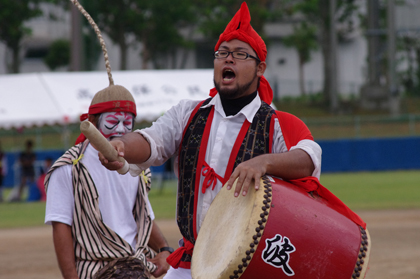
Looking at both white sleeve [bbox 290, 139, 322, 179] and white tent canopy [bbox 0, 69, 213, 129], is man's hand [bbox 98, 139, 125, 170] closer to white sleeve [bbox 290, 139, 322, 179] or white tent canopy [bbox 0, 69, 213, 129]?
white sleeve [bbox 290, 139, 322, 179]

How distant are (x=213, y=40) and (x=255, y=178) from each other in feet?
115

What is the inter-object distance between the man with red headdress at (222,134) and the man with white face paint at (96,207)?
498 millimetres

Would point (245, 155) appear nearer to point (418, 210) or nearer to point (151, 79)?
point (418, 210)

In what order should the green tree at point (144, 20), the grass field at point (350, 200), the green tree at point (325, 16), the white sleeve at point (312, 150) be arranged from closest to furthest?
1. the white sleeve at point (312, 150)
2. the grass field at point (350, 200)
3. the green tree at point (144, 20)
4. the green tree at point (325, 16)

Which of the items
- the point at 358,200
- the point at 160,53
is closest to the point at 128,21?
the point at 160,53

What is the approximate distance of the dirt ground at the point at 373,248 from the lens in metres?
7.28

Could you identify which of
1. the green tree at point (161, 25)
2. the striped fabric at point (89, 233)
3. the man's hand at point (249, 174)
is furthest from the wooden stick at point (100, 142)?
the green tree at point (161, 25)

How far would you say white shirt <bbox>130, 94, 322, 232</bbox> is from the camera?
2.96m

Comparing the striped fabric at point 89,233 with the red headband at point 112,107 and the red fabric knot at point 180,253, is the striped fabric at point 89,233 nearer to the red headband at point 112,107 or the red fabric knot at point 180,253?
the red headband at point 112,107

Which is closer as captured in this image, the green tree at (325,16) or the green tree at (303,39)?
the green tree at (325,16)

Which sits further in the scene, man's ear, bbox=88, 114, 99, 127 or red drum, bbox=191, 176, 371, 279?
man's ear, bbox=88, 114, 99, 127

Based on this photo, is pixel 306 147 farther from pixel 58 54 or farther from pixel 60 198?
pixel 58 54

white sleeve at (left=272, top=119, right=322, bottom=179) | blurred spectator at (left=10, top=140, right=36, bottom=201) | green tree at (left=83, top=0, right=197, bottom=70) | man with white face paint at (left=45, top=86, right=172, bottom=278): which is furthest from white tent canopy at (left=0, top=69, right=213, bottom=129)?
green tree at (left=83, top=0, right=197, bottom=70)

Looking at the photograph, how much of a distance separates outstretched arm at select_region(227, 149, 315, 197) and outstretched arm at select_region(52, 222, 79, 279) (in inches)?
44.5
